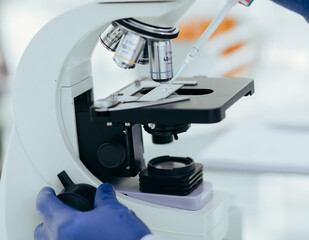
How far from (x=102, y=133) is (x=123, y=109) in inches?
6.1

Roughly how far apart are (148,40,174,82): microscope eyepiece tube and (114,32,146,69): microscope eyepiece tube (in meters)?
0.02

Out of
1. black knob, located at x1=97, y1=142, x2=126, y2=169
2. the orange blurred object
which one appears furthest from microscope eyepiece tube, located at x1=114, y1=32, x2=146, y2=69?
the orange blurred object

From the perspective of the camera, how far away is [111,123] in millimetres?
1071

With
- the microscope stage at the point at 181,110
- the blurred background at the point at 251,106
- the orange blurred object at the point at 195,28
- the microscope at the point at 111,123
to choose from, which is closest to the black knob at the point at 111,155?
the microscope at the point at 111,123

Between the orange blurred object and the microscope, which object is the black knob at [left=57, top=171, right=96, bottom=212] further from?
the orange blurred object

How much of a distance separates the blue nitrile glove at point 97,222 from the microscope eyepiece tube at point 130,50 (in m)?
0.27

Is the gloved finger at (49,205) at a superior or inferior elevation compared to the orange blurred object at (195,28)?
inferior

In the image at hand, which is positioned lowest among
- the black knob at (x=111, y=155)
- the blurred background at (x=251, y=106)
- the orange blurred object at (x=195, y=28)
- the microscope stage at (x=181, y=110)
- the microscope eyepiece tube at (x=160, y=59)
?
the blurred background at (x=251, y=106)

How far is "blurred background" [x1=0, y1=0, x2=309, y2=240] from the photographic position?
152 centimetres

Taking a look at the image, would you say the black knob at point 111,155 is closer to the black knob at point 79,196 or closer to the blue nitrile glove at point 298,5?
the black knob at point 79,196

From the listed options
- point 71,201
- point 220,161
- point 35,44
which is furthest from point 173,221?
point 220,161

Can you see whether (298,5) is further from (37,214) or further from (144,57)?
(37,214)

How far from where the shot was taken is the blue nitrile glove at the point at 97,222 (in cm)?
99

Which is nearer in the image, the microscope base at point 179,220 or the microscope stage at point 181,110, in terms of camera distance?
the microscope stage at point 181,110
